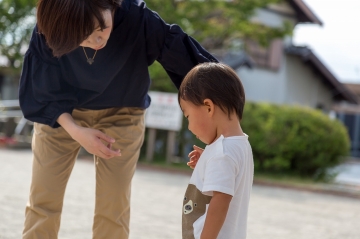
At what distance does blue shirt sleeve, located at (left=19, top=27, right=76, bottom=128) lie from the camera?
311 cm

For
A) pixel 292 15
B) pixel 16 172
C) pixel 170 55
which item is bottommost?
pixel 16 172

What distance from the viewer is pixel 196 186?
254cm

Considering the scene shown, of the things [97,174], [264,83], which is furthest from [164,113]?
[97,174]

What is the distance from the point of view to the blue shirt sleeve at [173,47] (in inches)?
121

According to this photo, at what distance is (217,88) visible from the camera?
244 centimetres

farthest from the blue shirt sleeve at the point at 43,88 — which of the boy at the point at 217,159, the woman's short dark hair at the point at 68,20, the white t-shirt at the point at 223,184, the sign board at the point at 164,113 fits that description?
the sign board at the point at 164,113

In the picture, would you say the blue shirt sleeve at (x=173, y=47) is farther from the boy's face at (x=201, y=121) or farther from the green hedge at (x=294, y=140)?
the green hedge at (x=294, y=140)

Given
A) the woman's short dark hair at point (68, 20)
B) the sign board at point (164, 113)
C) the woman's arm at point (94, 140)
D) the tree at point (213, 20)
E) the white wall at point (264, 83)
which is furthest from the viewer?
the white wall at point (264, 83)

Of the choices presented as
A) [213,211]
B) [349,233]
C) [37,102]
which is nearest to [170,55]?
[37,102]

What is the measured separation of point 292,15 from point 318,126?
10.7m

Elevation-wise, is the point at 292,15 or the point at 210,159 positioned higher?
the point at 292,15

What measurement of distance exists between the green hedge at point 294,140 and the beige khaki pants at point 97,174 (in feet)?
32.3

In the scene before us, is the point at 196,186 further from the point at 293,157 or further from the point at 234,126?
the point at 293,157

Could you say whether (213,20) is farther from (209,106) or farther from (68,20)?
(209,106)
